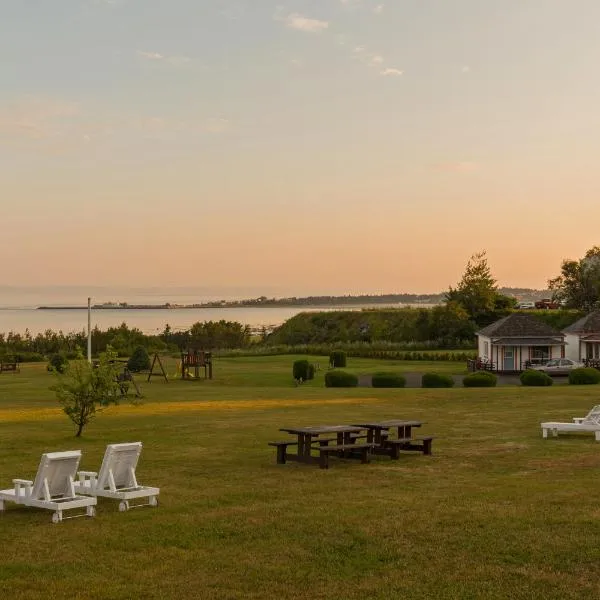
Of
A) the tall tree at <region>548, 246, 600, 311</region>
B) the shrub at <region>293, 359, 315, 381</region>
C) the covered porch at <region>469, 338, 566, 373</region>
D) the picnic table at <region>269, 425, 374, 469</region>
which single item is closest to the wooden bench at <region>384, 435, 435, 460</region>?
the picnic table at <region>269, 425, 374, 469</region>

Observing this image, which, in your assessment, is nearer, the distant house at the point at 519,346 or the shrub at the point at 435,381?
the shrub at the point at 435,381

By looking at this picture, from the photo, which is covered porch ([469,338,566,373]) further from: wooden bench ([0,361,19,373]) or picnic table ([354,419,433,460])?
picnic table ([354,419,433,460])

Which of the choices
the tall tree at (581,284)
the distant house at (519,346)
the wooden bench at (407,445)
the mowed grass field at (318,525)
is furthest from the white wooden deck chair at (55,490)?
the tall tree at (581,284)

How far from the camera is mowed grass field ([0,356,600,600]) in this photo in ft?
33.0

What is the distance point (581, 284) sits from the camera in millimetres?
110750

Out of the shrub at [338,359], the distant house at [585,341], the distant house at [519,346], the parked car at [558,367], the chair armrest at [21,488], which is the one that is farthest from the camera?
the distant house at [585,341]

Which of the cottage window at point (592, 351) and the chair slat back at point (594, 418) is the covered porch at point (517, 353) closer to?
the cottage window at point (592, 351)

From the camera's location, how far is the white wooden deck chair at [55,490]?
13.3 meters

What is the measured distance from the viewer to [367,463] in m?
19.2

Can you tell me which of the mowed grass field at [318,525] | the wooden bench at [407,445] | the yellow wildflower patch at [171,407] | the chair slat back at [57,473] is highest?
the chair slat back at [57,473]

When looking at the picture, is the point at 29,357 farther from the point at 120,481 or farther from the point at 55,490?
the point at 55,490

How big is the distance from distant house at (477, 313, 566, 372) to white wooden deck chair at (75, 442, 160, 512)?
5273 cm

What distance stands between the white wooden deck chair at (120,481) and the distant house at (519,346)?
173 ft

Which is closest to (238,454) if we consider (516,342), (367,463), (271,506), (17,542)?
(367,463)
